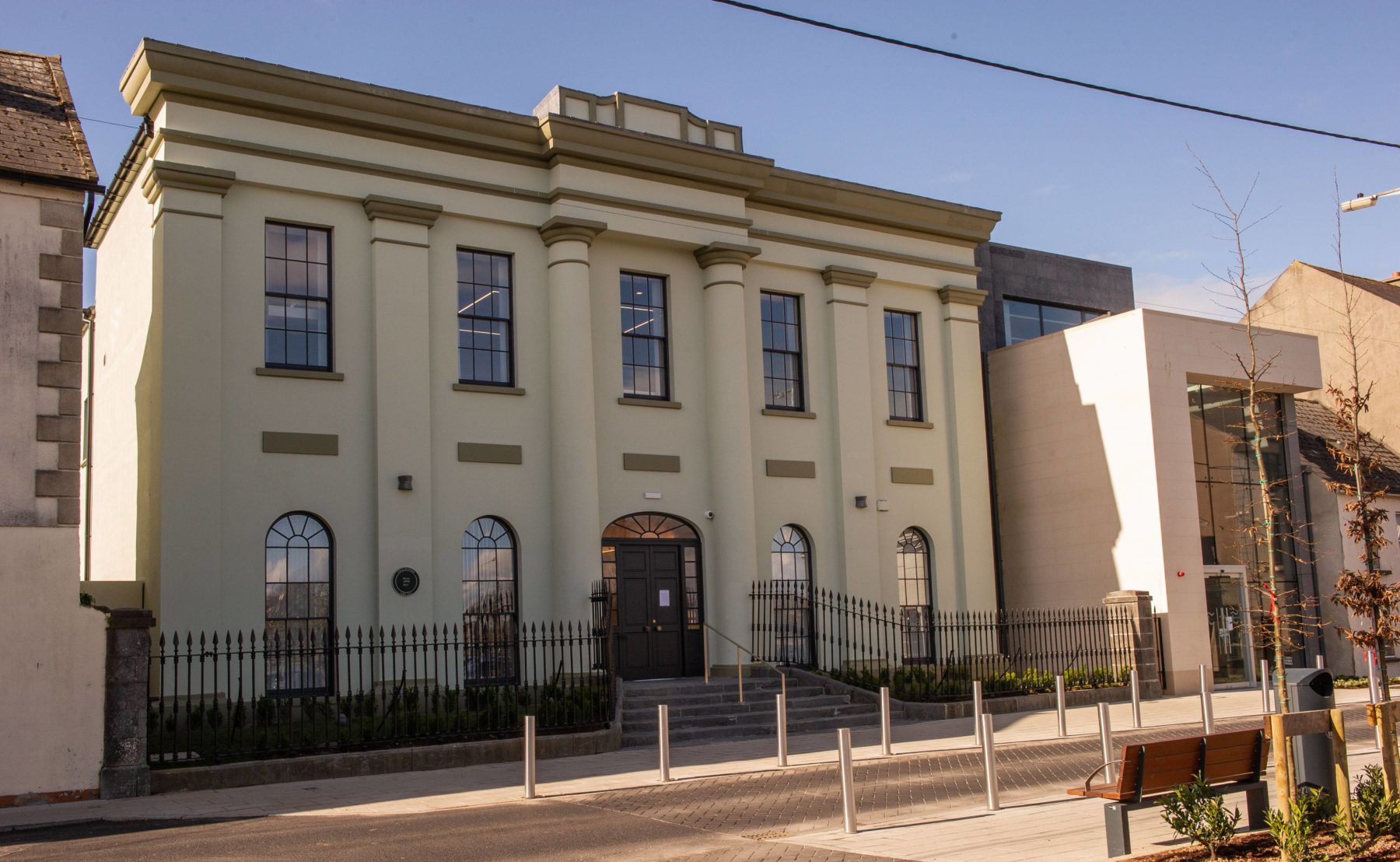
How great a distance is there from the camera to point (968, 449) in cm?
2648

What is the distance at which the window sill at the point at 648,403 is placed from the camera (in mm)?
22500

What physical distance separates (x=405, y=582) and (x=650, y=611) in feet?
15.3

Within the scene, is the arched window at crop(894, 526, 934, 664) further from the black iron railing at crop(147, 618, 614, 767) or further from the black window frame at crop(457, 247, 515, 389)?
the black window frame at crop(457, 247, 515, 389)

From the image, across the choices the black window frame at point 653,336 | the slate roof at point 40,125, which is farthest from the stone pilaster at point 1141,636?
the slate roof at point 40,125

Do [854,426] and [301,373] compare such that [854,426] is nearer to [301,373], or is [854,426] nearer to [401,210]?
[401,210]

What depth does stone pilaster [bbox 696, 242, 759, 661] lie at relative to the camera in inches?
893

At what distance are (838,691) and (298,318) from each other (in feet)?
34.7

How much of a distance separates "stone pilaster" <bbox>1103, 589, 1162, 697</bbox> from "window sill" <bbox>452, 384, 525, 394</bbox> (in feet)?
39.2

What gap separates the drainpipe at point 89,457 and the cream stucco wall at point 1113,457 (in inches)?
718

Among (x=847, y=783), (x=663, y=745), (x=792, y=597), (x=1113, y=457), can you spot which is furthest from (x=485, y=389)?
(x=1113, y=457)

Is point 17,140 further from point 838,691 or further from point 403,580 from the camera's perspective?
point 838,691

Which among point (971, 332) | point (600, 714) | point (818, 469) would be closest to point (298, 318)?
point (600, 714)

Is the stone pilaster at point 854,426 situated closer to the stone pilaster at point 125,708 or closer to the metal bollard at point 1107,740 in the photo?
the metal bollard at point 1107,740

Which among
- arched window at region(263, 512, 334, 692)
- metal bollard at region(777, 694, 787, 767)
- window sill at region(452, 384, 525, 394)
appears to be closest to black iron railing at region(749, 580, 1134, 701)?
window sill at region(452, 384, 525, 394)
